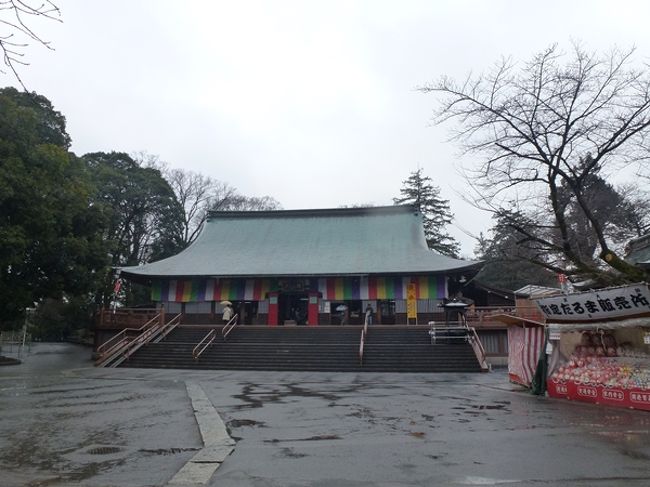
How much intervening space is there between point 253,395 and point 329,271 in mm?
18036

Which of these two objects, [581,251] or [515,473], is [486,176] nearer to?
[581,251]

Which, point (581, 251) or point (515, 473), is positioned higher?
point (581, 251)

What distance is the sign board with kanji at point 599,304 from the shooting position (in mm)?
8398

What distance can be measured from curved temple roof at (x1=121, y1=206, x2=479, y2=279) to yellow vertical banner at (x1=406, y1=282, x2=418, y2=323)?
1244mm

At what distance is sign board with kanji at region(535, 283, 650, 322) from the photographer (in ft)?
27.6

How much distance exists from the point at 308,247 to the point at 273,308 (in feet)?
18.1

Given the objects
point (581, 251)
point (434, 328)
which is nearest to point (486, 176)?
point (581, 251)

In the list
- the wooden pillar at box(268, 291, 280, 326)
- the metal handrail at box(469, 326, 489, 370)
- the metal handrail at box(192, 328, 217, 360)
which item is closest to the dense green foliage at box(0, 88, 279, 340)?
the metal handrail at box(192, 328, 217, 360)

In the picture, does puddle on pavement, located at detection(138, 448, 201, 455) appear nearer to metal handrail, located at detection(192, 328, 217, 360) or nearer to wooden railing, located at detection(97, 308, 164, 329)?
metal handrail, located at detection(192, 328, 217, 360)

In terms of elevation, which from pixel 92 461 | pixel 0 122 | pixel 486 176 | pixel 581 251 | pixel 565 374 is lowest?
pixel 92 461

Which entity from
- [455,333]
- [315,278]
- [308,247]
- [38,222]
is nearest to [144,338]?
[38,222]

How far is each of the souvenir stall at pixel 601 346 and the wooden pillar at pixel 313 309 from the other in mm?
19094

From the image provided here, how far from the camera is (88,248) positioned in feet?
79.9

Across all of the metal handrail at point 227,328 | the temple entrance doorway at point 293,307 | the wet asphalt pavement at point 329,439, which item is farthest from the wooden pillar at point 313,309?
the wet asphalt pavement at point 329,439
